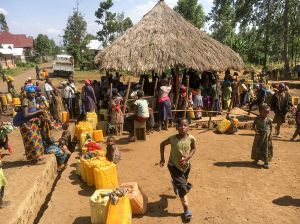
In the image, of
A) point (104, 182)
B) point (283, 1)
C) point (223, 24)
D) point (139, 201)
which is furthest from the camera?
point (223, 24)

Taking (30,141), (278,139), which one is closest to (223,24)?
(278,139)

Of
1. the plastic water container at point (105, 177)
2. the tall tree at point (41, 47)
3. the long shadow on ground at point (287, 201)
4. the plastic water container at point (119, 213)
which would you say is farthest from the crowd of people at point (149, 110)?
the tall tree at point (41, 47)

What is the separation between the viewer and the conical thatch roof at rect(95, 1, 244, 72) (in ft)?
38.3

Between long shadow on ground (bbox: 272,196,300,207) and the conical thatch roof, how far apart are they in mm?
6421

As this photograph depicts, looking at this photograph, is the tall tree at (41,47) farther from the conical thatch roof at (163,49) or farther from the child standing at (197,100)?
the child standing at (197,100)

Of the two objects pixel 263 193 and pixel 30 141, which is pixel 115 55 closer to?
pixel 30 141

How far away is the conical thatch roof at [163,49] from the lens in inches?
460

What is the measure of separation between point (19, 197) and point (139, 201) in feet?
7.84

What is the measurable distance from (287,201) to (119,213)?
10.3ft

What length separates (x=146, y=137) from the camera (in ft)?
34.4

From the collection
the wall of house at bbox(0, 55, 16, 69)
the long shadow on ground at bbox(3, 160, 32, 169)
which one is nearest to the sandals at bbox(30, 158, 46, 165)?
the long shadow on ground at bbox(3, 160, 32, 169)

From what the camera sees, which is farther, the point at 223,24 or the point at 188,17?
the point at 223,24

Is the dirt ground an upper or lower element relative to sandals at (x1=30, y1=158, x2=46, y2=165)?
lower

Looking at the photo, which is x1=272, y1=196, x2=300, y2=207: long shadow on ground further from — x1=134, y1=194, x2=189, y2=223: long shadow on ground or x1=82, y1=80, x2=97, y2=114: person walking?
x1=82, y1=80, x2=97, y2=114: person walking
